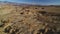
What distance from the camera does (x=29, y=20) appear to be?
10.2ft

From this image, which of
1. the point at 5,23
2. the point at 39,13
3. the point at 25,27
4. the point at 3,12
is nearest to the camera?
the point at 25,27

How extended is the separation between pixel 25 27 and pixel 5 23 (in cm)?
51

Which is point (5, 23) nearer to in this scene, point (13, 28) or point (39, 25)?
point (13, 28)

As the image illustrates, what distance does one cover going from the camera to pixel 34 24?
9.68 ft

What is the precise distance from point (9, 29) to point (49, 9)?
1277mm

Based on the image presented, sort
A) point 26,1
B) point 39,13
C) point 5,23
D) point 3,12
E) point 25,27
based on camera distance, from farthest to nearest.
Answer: point 26,1 → point 3,12 → point 39,13 → point 5,23 → point 25,27

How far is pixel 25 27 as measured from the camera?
2.86 metres

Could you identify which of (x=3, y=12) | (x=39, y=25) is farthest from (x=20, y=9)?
(x=39, y=25)

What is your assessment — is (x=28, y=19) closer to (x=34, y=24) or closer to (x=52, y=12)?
(x=34, y=24)

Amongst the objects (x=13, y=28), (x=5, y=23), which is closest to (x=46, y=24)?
(x=13, y=28)

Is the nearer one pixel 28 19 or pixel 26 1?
pixel 28 19

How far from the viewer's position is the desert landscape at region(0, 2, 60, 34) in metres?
2.77

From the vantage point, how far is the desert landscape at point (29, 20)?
2773 millimetres

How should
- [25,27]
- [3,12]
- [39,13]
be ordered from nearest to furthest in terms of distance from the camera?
1. [25,27]
2. [39,13]
3. [3,12]
